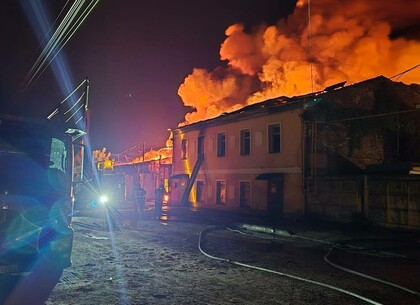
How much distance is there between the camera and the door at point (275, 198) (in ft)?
69.2

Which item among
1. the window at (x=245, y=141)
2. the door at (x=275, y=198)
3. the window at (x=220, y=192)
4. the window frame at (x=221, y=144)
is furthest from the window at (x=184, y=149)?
the door at (x=275, y=198)

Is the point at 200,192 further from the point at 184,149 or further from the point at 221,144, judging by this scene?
the point at 184,149

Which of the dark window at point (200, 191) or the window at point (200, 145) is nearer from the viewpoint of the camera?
the dark window at point (200, 191)

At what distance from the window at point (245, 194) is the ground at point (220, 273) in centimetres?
A: 1085

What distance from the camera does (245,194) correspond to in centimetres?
2441

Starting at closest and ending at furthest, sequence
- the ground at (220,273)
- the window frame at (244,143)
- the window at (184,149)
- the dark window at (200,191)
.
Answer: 1. the ground at (220,273)
2. the window frame at (244,143)
3. the dark window at (200,191)
4. the window at (184,149)

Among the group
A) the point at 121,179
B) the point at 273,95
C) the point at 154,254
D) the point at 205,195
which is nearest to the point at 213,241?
the point at 154,254

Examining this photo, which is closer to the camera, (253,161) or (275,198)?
(275,198)

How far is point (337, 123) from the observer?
20.5 metres

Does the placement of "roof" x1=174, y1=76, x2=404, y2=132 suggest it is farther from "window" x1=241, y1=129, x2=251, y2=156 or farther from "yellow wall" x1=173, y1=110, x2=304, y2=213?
"window" x1=241, y1=129, x2=251, y2=156

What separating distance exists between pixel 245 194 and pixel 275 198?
321cm

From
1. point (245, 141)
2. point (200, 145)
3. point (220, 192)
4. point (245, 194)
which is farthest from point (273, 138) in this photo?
point (200, 145)

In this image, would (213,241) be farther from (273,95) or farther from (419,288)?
(273,95)

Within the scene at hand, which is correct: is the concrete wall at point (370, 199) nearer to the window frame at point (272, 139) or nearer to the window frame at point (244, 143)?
the window frame at point (272, 139)
